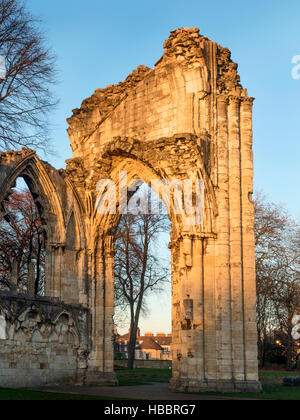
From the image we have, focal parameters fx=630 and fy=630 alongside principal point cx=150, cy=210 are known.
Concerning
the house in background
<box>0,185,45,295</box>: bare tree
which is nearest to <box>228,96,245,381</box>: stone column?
<box>0,185,45,295</box>: bare tree

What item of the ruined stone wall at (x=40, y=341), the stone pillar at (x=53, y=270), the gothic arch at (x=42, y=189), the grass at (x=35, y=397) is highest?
the gothic arch at (x=42, y=189)

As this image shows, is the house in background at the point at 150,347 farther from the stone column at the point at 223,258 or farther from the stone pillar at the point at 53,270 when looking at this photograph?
the stone column at the point at 223,258

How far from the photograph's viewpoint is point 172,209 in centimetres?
1614

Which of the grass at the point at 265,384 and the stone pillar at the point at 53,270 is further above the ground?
the stone pillar at the point at 53,270

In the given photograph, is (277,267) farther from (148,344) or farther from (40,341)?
(148,344)

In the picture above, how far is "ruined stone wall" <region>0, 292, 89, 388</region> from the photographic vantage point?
15.0 meters

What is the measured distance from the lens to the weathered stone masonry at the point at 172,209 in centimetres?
1498

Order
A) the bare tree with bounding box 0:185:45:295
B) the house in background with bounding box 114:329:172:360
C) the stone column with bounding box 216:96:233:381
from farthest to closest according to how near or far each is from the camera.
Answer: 1. the house in background with bounding box 114:329:172:360
2. the bare tree with bounding box 0:185:45:295
3. the stone column with bounding box 216:96:233:381

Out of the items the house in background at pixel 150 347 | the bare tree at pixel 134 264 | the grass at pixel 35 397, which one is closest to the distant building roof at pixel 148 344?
the house in background at pixel 150 347

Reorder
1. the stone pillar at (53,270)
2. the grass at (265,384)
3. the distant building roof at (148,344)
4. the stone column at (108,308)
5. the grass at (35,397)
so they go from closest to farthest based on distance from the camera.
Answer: the grass at (35,397)
the grass at (265,384)
the stone pillar at (53,270)
the stone column at (108,308)
the distant building roof at (148,344)

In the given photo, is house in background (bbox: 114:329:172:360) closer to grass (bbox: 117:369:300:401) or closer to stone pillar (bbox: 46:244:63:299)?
grass (bbox: 117:369:300:401)

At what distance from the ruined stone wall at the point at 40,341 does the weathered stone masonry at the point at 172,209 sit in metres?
0.49

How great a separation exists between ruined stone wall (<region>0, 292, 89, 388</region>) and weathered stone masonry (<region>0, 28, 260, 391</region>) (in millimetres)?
492
